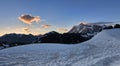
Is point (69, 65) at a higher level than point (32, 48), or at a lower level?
lower

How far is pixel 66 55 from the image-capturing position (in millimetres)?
11047

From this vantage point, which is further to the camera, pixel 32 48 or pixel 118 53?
pixel 32 48

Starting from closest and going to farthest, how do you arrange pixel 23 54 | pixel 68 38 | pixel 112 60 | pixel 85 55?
pixel 112 60 → pixel 85 55 → pixel 23 54 → pixel 68 38

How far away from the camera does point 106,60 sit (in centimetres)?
900

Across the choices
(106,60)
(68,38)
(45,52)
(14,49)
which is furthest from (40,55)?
(68,38)

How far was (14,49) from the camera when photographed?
11977mm

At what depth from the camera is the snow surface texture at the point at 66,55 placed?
940cm

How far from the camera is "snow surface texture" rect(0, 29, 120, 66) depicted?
940 centimetres

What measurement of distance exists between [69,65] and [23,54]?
3.03 meters

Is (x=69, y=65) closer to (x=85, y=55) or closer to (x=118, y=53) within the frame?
(x=85, y=55)

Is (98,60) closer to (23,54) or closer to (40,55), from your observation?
(40,55)

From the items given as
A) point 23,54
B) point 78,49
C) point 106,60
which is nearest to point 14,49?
point 23,54

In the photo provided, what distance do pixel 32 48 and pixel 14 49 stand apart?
3.26ft

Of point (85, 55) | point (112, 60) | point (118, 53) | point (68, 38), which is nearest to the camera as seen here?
point (112, 60)
